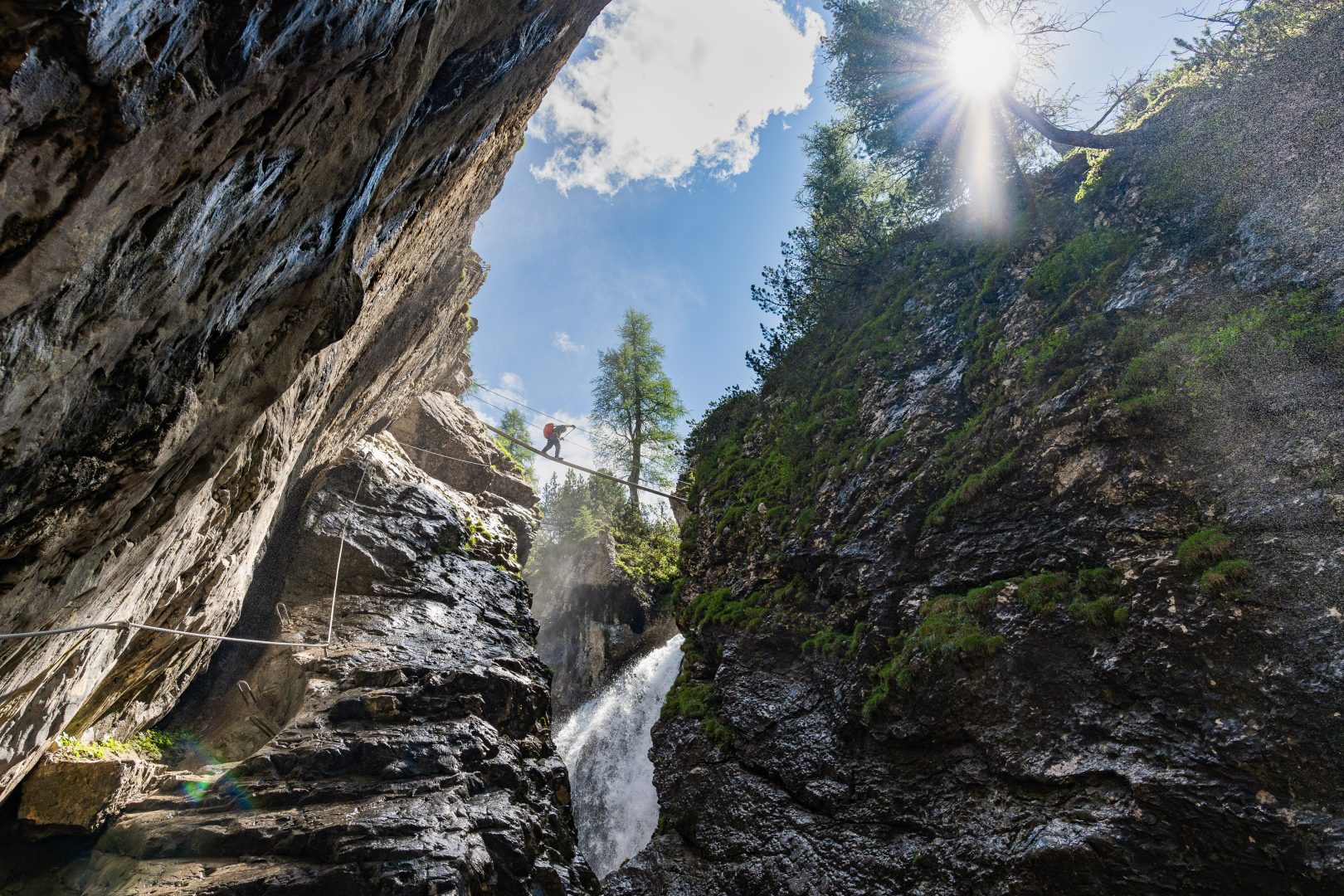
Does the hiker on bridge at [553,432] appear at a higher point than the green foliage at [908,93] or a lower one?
lower

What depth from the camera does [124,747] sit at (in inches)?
298

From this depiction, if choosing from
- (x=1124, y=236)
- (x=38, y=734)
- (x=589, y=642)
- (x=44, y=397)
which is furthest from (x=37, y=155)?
(x=589, y=642)

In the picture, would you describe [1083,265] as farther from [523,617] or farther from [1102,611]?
[523,617]

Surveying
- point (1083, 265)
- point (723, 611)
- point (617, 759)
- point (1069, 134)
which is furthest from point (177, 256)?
point (1069, 134)

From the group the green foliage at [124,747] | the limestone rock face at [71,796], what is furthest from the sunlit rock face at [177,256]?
the limestone rock face at [71,796]

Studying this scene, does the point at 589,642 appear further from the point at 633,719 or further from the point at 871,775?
the point at 871,775

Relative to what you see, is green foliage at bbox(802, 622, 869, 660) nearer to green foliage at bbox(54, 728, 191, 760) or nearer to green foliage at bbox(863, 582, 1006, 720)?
green foliage at bbox(863, 582, 1006, 720)

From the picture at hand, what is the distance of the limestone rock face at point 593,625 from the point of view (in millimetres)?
19406

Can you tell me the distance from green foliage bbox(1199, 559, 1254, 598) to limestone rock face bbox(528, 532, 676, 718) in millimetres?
15910

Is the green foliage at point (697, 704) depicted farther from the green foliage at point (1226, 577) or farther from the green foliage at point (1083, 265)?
the green foliage at point (1083, 265)

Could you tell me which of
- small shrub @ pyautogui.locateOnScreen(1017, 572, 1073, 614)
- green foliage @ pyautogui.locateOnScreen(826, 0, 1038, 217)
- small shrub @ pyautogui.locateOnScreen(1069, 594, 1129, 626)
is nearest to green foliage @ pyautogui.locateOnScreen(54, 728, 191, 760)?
small shrub @ pyautogui.locateOnScreen(1017, 572, 1073, 614)

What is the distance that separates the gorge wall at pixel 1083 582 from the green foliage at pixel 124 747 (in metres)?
6.85

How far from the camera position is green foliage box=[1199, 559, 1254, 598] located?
227 inches

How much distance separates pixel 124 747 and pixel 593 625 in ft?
46.5
